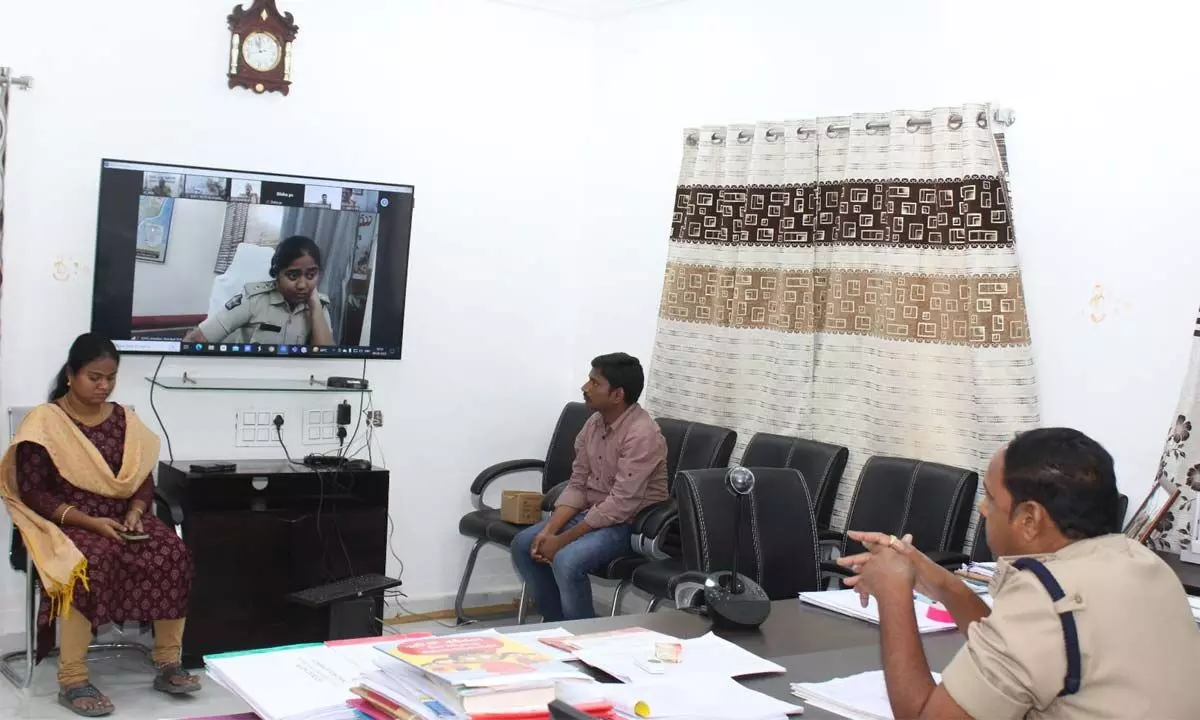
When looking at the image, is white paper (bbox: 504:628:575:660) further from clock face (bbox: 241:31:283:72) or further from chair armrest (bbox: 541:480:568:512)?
clock face (bbox: 241:31:283:72)

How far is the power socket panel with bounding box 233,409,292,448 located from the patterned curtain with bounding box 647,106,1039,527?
67.1 inches

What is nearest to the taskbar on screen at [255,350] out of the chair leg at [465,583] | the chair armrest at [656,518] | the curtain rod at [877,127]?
the chair leg at [465,583]

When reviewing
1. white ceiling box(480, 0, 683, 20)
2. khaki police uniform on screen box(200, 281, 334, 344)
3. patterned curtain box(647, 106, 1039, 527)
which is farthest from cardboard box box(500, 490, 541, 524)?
white ceiling box(480, 0, 683, 20)

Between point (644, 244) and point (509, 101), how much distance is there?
0.97 metres

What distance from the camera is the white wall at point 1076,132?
3.83 metres

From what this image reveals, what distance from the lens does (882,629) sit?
189cm

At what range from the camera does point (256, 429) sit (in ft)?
17.5

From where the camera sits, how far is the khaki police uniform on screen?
16.8 feet

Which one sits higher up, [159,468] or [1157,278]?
[1157,278]

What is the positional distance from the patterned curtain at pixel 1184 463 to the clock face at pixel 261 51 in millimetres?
3774

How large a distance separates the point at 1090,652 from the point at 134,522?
11.9 feet

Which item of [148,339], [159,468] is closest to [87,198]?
[148,339]

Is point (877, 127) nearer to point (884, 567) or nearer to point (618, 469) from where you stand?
point (618, 469)

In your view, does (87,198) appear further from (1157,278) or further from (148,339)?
(1157,278)
